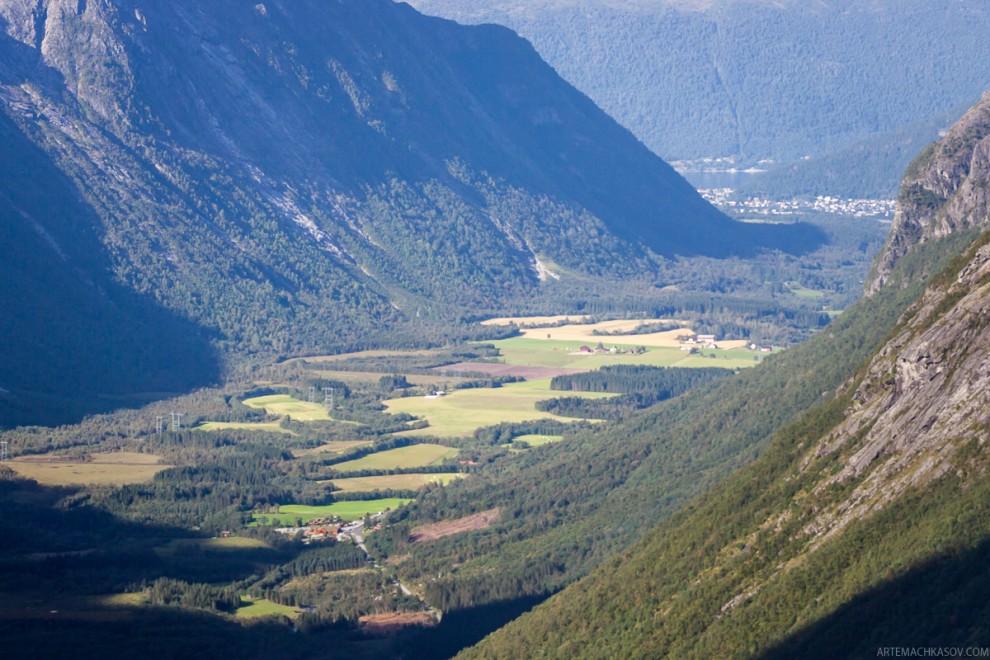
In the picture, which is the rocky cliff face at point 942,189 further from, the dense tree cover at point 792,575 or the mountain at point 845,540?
the mountain at point 845,540

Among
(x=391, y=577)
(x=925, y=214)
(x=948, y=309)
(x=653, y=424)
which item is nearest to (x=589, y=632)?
(x=948, y=309)

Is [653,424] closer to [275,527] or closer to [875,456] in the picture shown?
[275,527]

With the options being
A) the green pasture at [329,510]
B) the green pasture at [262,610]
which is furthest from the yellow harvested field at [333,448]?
the green pasture at [262,610]

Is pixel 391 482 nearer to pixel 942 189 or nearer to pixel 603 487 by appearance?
pixel 603 487

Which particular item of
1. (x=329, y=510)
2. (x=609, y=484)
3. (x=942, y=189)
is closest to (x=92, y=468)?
(x=329, y=510)

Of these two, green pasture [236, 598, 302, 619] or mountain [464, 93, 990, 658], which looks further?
green pasture [236, 598, 302, 619]

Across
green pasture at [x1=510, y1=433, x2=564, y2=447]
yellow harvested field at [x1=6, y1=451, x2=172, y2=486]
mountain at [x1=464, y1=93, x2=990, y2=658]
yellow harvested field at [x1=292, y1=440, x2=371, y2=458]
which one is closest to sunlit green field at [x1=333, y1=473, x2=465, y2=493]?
yellow harvested field at [x1=292, y1=440, x2=371, y2=458]

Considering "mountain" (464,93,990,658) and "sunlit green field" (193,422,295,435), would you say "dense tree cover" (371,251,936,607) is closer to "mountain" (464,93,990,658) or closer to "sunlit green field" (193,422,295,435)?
"mountain" (464,93,990,658)
